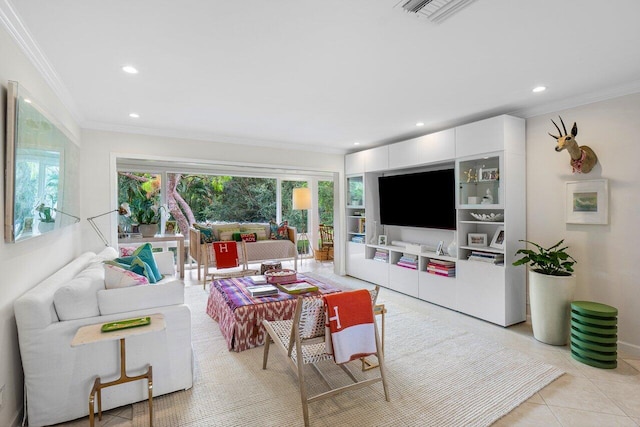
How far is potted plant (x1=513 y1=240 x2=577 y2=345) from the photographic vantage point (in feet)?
9.83

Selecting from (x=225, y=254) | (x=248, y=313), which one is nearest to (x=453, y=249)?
(x=248, y=313)

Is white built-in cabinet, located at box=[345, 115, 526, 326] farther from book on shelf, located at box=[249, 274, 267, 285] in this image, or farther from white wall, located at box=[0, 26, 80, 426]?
white wall, located at box=[0, 26, 80, 426]

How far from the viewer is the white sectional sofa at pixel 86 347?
1886mm

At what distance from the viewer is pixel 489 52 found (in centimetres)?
227

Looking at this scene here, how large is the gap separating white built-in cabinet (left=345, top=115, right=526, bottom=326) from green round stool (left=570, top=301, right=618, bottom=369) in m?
0.77

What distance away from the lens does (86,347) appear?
1985 mm

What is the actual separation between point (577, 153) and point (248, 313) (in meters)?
3.46

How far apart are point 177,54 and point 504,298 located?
3.85 meters

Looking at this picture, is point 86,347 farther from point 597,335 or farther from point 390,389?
point 597,335

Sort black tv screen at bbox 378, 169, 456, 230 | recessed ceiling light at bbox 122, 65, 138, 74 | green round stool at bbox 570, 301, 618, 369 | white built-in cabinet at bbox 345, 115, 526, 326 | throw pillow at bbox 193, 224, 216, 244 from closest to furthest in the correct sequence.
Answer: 1. recessed ceiling light at bbox 122, 65, 138, 74
2. green round stool at bbox 570, 301, 618, 369
3. white built-in cabinet at bbox 345, 115, 526, 326
4. black tv screen at bbox 378, 169, 456, 230
5. throw pillow at bbox 193, 224, 216, 244

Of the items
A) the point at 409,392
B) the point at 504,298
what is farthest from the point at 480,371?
the point at 504,298

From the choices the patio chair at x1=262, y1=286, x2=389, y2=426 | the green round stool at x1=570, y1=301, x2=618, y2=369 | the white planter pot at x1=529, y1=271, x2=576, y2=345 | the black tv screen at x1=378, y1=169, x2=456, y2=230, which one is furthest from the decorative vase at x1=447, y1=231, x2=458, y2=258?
the patio chair at x1=262, y1=286, x2=389, y2=426

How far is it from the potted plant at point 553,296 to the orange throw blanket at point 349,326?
1975 millimetres

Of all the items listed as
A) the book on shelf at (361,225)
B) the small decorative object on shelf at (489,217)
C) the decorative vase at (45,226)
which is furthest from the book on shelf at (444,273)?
the decorative vase at (45,226)
